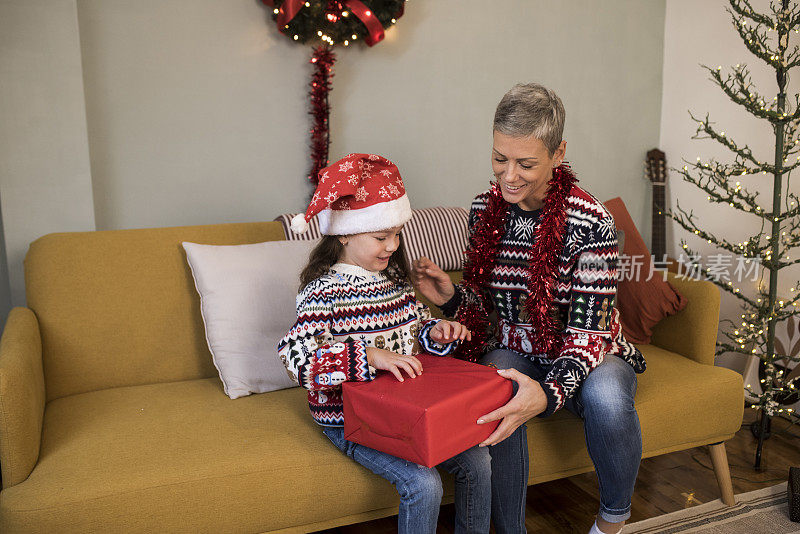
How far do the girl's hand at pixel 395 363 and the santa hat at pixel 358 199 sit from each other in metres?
0.31

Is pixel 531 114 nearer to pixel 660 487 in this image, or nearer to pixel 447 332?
pixel 447 332

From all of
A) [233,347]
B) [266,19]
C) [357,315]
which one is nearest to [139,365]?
[233,347]

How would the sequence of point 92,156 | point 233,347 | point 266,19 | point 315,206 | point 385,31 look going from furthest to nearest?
point 385,31 → point 266,19 → point 92,156 → point 233,347 → point 315,206

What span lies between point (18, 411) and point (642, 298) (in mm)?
1828

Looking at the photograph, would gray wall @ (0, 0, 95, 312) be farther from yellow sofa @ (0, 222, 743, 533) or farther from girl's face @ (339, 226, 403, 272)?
→ girl's face @ (339, 226, 403, 272)

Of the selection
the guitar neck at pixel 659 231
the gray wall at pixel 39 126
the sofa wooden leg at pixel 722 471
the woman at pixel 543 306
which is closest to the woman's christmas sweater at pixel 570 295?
the woman at pixel 543 306

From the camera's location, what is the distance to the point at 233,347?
1.91m

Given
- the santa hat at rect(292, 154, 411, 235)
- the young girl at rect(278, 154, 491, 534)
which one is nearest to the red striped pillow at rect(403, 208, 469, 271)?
the young girl at rect(278, 154, 491, 534)

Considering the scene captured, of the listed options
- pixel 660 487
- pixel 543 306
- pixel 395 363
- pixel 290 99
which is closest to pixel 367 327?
pixel 395 363

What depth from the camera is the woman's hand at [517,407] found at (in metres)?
1.44

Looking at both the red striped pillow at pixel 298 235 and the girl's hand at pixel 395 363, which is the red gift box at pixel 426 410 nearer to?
the girl's hand at pixel 395 363

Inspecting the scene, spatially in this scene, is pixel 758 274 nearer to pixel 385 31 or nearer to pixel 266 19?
pixel 385 31

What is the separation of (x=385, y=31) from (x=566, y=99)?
39.2 inches

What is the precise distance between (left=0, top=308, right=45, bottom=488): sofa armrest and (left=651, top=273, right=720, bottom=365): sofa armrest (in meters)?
1.90
